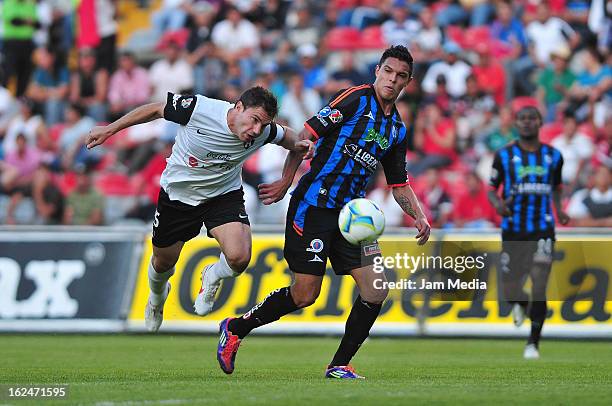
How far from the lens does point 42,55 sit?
24312 millimetres

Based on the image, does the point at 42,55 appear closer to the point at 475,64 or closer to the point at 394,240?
the point at 475,64

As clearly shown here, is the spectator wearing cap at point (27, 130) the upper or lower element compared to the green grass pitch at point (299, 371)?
upper

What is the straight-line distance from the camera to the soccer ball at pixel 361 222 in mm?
8938

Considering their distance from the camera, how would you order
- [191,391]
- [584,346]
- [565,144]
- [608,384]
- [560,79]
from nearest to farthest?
[191,391]
[608,384]
[584,346]
[565,144]
[560,79]

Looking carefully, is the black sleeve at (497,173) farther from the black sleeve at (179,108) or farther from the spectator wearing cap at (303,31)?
the spectator wearing cap at (303,31)

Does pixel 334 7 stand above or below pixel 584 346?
above

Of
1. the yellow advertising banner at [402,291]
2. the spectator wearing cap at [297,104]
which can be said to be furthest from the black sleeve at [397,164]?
the spectator wearing cap at [297,104]

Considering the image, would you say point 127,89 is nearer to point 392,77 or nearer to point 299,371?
point 299,371

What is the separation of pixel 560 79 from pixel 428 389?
13.0 metres

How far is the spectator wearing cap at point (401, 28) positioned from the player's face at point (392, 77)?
482 inches

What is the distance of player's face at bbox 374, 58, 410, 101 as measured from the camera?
9.14m

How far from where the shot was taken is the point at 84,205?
19281 millimetres

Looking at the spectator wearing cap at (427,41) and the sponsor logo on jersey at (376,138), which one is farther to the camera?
the spectator wearing cap at (427,41)

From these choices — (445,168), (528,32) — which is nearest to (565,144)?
(445,168)
